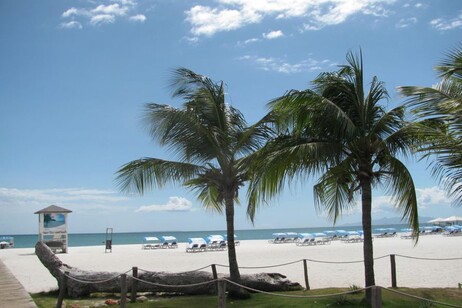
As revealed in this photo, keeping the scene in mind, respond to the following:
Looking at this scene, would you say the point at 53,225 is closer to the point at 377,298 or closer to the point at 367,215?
the point at 367,215

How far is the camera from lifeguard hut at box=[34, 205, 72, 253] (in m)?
30.0

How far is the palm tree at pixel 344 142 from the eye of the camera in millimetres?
8977

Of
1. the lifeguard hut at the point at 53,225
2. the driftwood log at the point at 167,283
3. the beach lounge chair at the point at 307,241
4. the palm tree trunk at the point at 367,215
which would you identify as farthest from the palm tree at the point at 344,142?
the beach lounge chair at the point at 307,241

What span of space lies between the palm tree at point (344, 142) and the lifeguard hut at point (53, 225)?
935 inches

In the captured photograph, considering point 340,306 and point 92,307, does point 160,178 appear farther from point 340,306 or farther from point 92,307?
point 340,306

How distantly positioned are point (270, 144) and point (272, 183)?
1.20 meters

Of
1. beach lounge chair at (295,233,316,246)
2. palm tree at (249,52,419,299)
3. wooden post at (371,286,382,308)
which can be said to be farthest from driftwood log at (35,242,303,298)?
beach lounge chair at (295,233,316,246)

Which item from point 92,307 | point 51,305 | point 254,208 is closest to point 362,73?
point 254,208

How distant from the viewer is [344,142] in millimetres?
9508

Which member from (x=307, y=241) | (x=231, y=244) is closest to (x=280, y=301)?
(x=231, y=244)

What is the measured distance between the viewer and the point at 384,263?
18734 mm

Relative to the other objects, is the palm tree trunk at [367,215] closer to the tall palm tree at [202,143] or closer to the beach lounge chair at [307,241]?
the tall palm tree at [202,143]

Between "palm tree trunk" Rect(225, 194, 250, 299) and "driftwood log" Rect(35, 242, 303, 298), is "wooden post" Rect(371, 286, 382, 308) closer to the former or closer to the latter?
"palm tree trunk" Rect(225, 194, 250, 299)

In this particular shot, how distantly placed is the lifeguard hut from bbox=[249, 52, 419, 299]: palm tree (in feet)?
77.9
